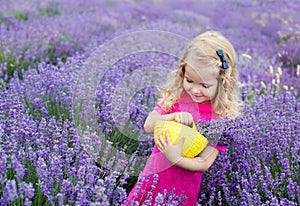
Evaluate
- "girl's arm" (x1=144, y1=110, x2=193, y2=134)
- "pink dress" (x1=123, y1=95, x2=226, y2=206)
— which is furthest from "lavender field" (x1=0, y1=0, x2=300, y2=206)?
"girl's arm" (x1=144, y1=110, x2=193, y2=134)

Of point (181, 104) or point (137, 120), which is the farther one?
point (137, 120)

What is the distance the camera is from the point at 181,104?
2283 mm

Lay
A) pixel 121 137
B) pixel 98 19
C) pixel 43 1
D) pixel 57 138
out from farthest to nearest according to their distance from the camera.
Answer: pixel 43 1 → pixel 98 19 → pixel 121 137 → pixel 57 138

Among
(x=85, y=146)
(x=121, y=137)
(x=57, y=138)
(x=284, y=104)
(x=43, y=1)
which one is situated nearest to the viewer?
(x=85, y=146)

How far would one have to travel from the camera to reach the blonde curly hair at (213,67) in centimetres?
215

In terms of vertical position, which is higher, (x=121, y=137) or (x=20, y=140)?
(x=20, y=140)

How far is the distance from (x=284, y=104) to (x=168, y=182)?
1.33 m

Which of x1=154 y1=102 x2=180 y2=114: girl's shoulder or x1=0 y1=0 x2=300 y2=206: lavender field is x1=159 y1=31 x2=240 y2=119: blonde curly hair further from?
x1=0 y1=0 x2=300 y2=206: lavender field

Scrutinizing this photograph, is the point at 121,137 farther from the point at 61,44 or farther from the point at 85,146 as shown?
the point at 61,44

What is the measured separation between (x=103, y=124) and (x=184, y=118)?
0.66 meters

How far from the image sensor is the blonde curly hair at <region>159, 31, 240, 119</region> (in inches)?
84.5

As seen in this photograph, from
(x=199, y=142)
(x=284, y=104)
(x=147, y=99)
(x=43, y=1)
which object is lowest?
(x=43, y=1)

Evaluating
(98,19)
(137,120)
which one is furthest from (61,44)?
(137,120)

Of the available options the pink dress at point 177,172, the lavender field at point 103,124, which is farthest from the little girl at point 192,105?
the lavender field at point 103,124
